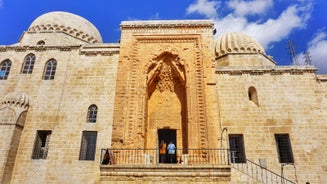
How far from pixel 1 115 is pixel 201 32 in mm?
10606

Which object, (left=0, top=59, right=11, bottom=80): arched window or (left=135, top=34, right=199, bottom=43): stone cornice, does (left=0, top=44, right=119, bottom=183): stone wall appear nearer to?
(left=0, top=59, right=11, bottom=80): arched window

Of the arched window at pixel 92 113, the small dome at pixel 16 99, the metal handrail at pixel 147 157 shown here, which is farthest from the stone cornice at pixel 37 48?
the metal handrail at pixel 147 157

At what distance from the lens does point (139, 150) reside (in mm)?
10164

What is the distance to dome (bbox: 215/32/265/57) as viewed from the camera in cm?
1530

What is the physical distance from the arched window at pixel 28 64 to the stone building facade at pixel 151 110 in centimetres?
5

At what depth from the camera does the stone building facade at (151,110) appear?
32.8 feet

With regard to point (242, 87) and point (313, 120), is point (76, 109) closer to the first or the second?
point (242, 87)

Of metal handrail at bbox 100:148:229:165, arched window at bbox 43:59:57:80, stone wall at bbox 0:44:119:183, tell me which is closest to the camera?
metal handrail at bbox 100:148:229:165

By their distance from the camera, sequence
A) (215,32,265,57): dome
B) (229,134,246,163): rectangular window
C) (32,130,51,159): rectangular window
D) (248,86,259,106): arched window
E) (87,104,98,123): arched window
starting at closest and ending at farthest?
(32,130,51,159): rectangular window < (229,134,246,163): rectangular window < (87,104,98,123): arched window < (248,86,259,106): arched window < (215,32,265,57): dome

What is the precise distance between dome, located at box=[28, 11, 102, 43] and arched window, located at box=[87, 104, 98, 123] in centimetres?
658

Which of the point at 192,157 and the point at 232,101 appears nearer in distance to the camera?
the point at 192,157

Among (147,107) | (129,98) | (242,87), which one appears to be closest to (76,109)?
(129,98)

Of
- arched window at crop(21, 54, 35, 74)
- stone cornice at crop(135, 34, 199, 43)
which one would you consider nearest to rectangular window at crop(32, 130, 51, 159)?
arched window at crop(21, 54, 35, 74)

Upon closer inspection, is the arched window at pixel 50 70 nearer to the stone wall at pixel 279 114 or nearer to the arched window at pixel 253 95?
the stone wall at pixel 279 114
